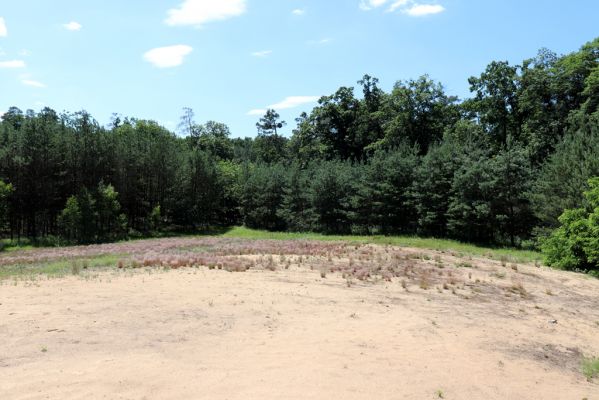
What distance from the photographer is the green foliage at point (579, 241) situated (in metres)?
21.4

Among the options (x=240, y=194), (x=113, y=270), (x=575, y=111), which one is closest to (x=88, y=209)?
(x=240, y=194)

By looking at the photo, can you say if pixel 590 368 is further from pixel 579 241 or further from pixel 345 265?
pixel 579 241

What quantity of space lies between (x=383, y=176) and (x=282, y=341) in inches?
Result: 1432

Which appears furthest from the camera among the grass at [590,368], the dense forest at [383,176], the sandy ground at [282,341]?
the dense forest at [383,176]

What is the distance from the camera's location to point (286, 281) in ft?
52.0

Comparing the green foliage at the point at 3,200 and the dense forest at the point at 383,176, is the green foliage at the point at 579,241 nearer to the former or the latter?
the dense forest at the point at 383,176

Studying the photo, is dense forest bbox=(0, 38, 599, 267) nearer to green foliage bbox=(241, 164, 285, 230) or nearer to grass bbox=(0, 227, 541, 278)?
green foliage bbox=(241, 164, 285, 230)

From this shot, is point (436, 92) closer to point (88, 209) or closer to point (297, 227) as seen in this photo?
point (297, 227)

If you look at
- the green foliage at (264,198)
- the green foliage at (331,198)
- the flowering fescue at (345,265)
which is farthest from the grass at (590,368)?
the green foliage at (264,198)

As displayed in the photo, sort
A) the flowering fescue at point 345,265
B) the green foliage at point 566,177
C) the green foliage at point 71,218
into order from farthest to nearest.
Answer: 1. the green foliage at point 71,218
2. the green foliage at point 566,177
3. the flowering fescue at point 345,265

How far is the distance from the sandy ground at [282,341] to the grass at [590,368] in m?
0.16

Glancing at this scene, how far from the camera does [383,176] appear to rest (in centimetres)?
4375

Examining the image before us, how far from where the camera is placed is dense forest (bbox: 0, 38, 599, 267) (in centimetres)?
3488

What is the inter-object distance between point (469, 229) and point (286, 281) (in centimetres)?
2592
